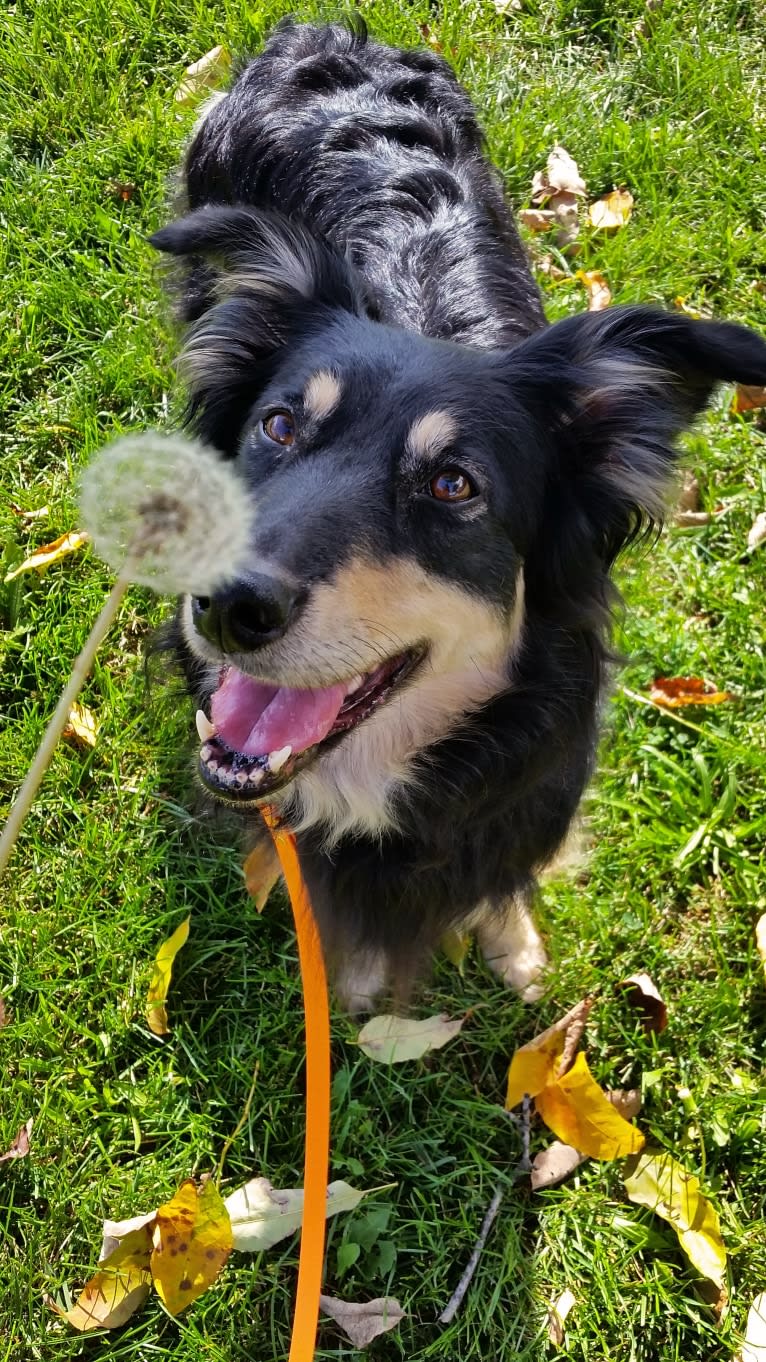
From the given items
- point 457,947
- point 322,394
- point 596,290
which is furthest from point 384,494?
point 596,290

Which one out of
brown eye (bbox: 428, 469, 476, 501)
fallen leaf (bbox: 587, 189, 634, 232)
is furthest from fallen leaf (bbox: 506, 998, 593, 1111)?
fallen leaf (bbox: 587, 189, 634, 232)

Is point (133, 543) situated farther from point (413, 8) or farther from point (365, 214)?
point (413, 8)

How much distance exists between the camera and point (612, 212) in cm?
395

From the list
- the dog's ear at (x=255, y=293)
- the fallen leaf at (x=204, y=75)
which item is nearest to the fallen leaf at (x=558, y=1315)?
the dog's ear at (x=255, y=293)

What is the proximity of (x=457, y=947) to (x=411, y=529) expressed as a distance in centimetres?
134

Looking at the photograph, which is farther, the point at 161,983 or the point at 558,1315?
the point at 161,983

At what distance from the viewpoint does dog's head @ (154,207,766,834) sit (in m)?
1.83

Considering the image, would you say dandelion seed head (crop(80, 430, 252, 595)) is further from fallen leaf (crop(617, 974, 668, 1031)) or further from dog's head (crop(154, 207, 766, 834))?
fallen leaf (crop(617, 974, 668, 1031))

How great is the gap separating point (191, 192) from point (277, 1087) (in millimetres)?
2896

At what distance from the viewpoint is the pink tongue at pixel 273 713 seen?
193 cm

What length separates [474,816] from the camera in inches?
92.1

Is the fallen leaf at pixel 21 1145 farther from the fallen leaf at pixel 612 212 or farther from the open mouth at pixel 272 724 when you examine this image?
the fallen leaf at pixel 612 212

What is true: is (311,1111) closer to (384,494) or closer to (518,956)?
(518,956)

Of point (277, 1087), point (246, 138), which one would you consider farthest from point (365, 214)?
point (277, 1087)
